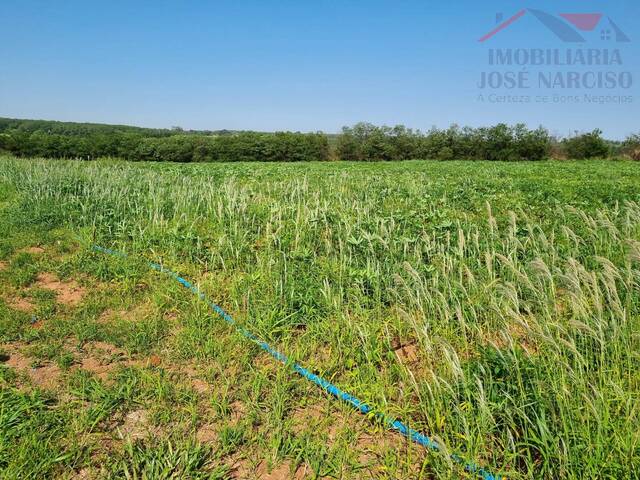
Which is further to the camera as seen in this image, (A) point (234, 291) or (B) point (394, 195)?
(B) point (394, 195)

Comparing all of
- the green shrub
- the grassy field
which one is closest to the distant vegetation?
the green shrub

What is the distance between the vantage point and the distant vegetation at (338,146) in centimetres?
5288

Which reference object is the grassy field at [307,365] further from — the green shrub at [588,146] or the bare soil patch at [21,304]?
the green shrub at [588,146]

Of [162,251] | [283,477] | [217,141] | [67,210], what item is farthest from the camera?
[217,141]

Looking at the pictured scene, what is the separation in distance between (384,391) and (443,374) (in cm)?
44

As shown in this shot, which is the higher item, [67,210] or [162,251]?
[67,210]

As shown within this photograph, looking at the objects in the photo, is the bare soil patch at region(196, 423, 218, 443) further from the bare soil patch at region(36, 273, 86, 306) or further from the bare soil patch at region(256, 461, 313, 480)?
the bare soil patch at region(36, 273, 86, 306)

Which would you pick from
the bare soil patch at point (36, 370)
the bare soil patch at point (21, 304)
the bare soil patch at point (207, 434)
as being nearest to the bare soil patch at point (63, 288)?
the bare soil patch at point (21, 304)

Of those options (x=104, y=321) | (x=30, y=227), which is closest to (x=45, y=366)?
(x=104, y=321)

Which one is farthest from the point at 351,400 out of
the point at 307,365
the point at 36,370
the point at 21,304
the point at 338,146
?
the point at 338,146

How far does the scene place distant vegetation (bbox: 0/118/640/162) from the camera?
52.9 metres

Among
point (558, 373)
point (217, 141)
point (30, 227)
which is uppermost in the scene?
point (217, 141)

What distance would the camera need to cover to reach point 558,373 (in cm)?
252

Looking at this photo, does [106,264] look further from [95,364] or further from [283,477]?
[283,477]
